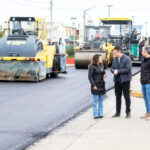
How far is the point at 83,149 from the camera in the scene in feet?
23.3

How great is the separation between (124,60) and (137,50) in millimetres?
23771

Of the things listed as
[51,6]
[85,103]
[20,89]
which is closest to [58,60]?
[20,89]

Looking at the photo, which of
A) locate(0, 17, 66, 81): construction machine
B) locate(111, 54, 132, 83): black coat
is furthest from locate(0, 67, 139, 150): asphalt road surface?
locate(111, 54, 132, 83): black coat

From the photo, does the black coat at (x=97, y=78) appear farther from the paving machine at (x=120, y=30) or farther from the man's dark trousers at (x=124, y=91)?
the paving machine at (x=120, y=30)

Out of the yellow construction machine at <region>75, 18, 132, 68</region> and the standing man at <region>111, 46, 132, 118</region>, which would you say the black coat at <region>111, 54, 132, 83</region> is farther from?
the yellow construction machine at <region>75, 18, 132, 68</region>

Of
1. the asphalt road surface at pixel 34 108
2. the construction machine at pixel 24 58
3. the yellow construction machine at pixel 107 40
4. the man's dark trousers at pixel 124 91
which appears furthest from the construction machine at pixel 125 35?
the man's dark trousers at pixel 124 91

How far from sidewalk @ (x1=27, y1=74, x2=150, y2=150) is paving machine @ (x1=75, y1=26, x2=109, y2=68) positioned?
18.1 meters

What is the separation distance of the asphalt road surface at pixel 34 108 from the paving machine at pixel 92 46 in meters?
10.5

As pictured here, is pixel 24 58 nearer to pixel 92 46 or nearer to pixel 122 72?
pixel 122 72

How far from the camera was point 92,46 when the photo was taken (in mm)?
31844

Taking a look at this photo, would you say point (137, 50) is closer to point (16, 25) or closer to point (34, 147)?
point (16, 25)

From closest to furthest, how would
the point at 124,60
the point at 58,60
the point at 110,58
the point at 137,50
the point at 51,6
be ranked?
the point at 124,60, the point at 58,60, the point at 110,58, the point at 137,50, the point at 51,6

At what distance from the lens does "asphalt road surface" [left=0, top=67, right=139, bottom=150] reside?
8.49 m

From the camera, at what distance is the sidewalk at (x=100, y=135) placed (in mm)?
7348
